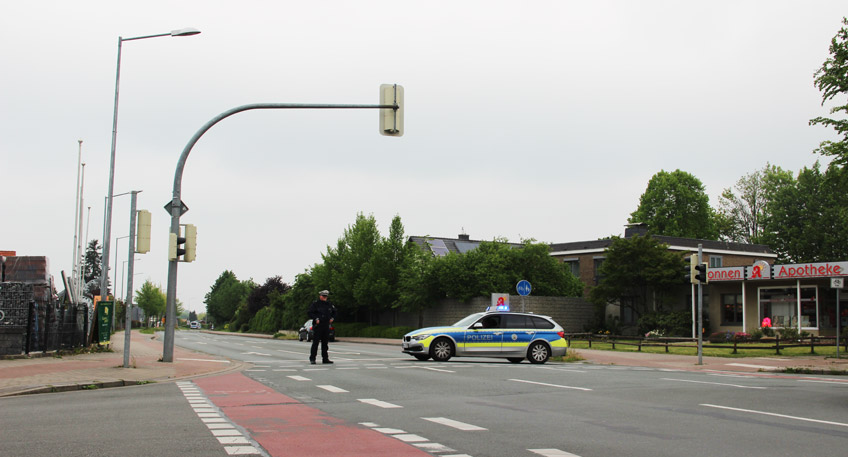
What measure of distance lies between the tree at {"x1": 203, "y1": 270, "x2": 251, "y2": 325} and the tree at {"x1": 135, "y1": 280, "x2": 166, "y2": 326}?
15.7 m

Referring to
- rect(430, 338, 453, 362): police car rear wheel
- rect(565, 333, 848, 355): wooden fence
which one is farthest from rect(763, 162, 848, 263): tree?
rect(430, 338, 453, 362): police car rear wheel

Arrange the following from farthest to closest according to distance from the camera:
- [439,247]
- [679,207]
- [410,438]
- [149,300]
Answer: [149,300] → [679,207] → [439,247] → [410,438]

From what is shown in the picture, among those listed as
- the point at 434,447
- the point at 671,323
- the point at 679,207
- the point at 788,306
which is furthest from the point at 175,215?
the point at 679,207

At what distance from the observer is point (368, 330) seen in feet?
186

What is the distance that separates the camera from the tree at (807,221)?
68812mm

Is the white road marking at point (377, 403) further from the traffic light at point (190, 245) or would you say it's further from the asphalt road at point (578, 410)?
the traffic light at point (190, 245)

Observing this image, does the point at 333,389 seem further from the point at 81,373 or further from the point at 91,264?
the point at 91,264

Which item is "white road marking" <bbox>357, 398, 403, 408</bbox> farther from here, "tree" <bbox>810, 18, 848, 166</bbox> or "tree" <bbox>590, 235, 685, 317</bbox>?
"tree" <bbox>590, 235, 685, 317</bbox>

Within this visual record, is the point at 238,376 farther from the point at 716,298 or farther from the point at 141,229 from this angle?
the point at 716,298

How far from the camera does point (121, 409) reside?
1052cm

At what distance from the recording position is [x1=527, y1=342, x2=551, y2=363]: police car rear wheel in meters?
23.0

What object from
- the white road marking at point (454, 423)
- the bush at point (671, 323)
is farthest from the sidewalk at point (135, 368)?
the bush at point (671, 323)

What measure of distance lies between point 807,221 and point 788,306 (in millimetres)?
30979

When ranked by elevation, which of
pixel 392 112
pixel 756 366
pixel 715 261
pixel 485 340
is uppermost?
pixel 392 112
